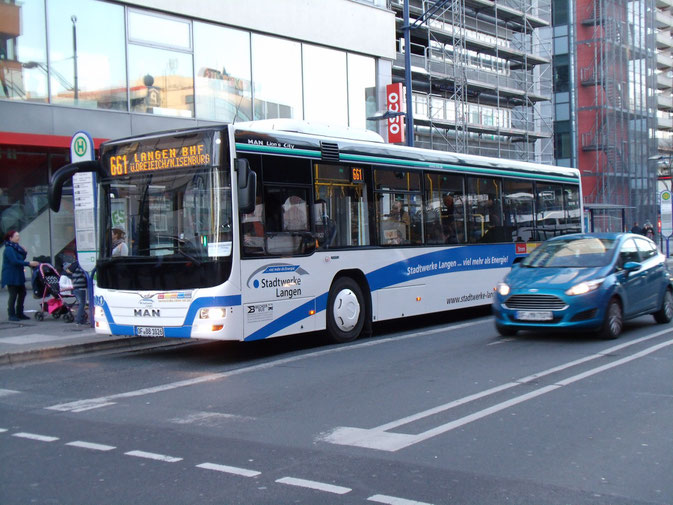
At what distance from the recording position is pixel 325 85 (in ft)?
88.9

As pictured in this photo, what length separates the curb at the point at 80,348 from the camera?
1142 cm

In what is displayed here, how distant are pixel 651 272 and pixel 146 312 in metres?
8.17

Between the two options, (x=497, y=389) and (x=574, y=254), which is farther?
(x=574, y=254)

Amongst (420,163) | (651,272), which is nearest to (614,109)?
(420,163)

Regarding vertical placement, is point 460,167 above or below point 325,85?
below

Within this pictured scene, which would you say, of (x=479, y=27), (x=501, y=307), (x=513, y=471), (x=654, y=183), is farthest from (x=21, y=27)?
(x=654, y=183)

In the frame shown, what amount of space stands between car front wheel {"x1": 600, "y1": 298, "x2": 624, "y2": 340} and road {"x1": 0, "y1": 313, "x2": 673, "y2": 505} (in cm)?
31

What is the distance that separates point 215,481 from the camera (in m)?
5.37

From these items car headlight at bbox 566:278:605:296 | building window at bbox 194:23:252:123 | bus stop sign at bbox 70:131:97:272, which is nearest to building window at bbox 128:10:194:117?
building window at bbox 194:23:252:123

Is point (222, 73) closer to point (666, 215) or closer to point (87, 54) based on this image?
point (87, 54)

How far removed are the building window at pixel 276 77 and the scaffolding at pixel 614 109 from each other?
33.8 m

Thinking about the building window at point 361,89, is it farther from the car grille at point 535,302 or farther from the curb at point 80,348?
the car grille at point 535,302

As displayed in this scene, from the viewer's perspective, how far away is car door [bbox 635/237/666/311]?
1276 centimetres

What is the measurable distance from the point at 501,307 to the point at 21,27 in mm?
13866
